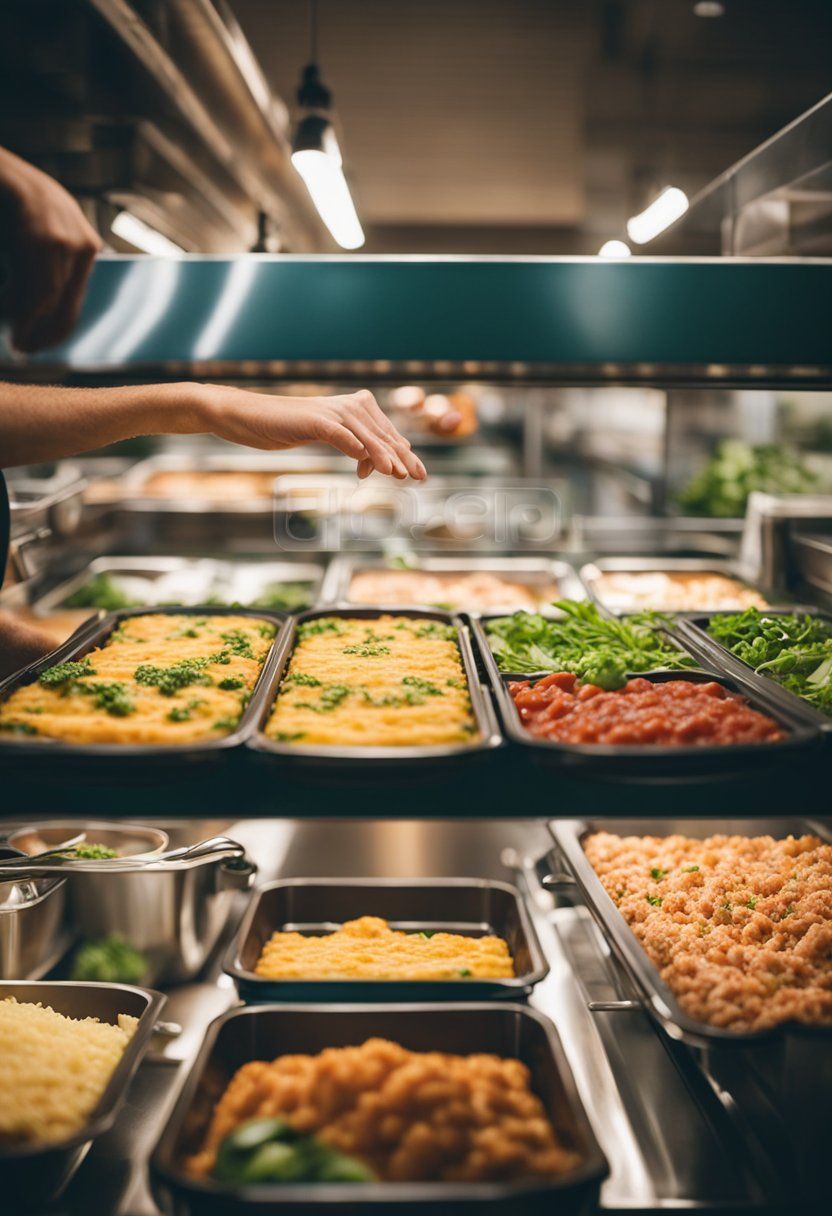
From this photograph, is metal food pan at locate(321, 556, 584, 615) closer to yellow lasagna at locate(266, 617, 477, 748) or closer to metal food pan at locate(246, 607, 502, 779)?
yellow lasagna at locate(266, 617, 477, 748)

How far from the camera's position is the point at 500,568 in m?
4.03

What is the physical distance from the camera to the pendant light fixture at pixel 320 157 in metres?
2.60

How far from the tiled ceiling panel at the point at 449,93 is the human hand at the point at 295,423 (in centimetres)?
429

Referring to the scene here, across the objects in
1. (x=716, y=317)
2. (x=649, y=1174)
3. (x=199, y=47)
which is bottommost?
(x=649, y=1174)

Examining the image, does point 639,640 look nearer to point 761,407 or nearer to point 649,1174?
point 649,1174

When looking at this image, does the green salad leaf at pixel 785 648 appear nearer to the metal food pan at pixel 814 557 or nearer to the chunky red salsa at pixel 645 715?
the chunky red salsa at pixel 645 715

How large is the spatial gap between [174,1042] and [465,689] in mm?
976

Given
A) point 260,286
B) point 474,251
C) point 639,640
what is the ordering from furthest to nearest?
point 474,251
point 639,640
point 260,286

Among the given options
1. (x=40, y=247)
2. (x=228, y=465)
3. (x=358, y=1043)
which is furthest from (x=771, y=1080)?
(x=228, y=465)

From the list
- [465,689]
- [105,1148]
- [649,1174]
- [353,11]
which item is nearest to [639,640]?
[465,689]

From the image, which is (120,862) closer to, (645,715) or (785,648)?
(645,715)

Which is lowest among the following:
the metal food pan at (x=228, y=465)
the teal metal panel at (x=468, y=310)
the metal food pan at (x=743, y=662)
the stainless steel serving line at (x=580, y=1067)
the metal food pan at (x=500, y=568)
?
the stainless steel serving line at (x=580, y=1067)

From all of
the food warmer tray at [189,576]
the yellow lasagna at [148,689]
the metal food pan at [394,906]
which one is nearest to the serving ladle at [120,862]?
the metal food pan at [394,906]

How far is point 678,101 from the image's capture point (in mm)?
6207
